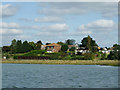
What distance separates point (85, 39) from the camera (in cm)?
16312

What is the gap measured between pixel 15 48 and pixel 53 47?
2897cm

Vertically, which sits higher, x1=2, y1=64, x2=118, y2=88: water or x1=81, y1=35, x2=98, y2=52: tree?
x1=81, y1=35, x2=98, y2=52: tree

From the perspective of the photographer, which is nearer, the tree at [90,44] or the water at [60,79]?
the water at [60,79]

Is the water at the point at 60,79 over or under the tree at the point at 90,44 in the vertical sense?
under

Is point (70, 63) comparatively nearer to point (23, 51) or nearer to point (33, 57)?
point (33, 57)

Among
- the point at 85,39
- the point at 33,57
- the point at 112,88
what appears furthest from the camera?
the point at 85,39

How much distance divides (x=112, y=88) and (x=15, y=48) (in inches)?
4220

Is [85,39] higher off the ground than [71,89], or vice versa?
[85,39]

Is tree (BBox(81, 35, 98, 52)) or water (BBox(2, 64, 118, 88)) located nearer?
water (BBox(2, 64, 118, 88))

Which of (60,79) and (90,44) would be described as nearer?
(60,79)

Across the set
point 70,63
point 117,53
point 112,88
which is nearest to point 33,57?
point 70,63

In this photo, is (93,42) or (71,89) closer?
(71,89)

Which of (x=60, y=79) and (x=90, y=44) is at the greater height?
(x=90, y=44)

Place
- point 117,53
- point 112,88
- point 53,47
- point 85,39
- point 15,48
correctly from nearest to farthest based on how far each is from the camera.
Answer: point 112,88 < point 117,53 < point 15,48 < point 53,47 < point 85,39
